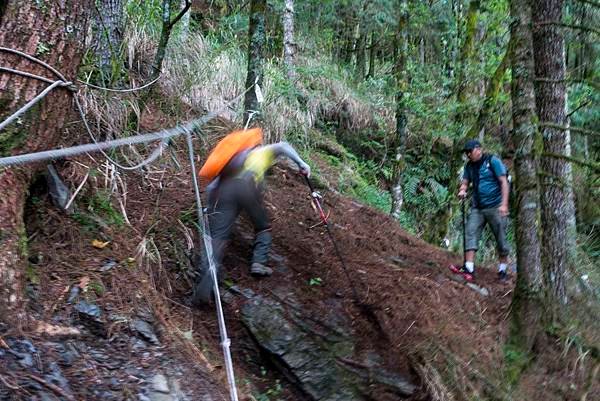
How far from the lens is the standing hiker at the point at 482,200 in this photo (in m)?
7.54

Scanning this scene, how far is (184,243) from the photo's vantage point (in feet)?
18.7

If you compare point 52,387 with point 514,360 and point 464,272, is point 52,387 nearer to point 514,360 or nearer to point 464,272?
point 514,360

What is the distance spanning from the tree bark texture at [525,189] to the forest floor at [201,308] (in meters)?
0.38

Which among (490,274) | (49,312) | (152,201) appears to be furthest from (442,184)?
(49,312)

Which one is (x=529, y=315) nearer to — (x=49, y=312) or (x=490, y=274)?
(x=490, y=274)

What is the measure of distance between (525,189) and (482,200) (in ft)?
4.90

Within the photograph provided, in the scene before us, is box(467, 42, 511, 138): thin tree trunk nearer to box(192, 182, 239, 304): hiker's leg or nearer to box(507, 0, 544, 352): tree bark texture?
box(507, 0, 544, 352): tree bark texture

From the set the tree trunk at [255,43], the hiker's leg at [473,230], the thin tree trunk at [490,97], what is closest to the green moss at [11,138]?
the tree trunk at [255,43]

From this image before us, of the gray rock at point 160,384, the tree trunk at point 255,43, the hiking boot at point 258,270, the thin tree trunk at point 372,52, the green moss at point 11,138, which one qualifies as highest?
the thin tree trunk at point 372,52

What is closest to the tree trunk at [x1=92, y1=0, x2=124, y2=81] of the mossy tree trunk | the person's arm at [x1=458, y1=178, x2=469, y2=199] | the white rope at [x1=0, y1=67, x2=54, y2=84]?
the white rope at [x1=0, y1=67, x2=54, y2=84]

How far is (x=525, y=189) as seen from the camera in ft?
20.4

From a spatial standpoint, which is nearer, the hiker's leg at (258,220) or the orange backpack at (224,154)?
the orange backpack at (224,154)

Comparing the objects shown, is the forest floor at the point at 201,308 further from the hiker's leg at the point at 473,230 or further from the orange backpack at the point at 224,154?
the orange backpack at the point at 224,154

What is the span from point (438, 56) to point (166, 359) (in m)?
16.0
